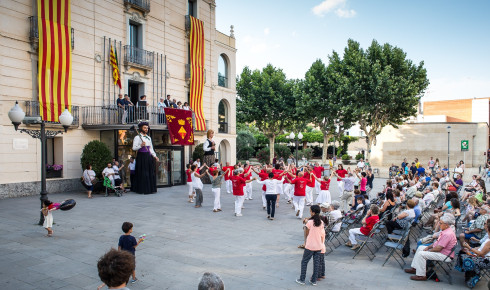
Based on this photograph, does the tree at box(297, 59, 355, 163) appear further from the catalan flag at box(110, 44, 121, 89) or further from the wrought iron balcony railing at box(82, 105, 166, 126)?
the catalan flag at box(110, 44, 121, 89)

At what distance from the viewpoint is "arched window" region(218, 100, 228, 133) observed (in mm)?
30188

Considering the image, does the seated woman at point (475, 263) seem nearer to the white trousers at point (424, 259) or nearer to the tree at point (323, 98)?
the white trousers at point (424, 259)

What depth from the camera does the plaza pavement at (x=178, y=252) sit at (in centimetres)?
659

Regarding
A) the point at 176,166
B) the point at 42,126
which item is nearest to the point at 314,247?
the point at 42,126

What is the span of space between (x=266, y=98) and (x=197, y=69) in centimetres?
1516

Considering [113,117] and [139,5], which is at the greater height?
[139,5]

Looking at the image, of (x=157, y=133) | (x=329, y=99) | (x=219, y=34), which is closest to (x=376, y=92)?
(x=329, y=99)

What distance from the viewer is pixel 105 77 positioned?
64.7 feet

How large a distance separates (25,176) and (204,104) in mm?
13969

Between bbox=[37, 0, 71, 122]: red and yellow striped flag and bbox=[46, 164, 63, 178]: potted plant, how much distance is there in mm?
2439

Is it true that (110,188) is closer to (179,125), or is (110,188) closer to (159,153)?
(159,153)

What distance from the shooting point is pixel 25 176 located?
16.3m

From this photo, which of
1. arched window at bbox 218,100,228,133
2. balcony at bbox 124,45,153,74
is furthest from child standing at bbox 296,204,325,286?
arched window at bbox 218,100,228,133

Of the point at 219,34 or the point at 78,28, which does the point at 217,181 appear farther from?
the point at 219,34
